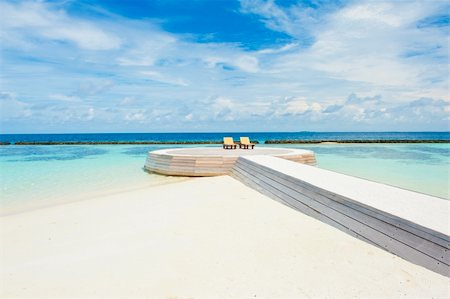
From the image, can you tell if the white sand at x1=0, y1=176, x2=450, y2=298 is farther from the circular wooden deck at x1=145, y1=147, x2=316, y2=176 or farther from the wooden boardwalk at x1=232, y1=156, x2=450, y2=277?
the circular wooden deck at x1=145, y1=147, x2=316, y2=176

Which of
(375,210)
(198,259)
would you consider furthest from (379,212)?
(198,259)

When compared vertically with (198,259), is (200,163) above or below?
above

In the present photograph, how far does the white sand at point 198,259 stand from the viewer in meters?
3.11

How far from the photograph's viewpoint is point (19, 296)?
123 inches

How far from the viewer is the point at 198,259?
148 inches

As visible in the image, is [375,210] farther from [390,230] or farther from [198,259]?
[198,259]

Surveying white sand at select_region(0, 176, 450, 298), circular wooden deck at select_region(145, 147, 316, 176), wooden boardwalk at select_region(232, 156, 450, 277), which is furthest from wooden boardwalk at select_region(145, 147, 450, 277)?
circular wooden deck at select_region(145, 147, 316, 176)

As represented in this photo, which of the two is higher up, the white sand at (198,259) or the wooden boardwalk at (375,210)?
the wooden boardwalk at (375,210)

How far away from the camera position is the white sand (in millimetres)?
3113

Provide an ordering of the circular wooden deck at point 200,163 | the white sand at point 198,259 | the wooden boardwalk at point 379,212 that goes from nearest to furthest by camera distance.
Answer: the white sand at point 198,259 → the wooden boardwalk at point 379,212 → the circular wooden deck at point 200,163

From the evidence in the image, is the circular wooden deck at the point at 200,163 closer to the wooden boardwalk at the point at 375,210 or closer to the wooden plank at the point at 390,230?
the wooden boardwalk at the point at 375,210

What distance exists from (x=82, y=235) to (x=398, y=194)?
495 cm

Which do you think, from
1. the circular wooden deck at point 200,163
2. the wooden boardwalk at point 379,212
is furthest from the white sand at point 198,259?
the circular wooden deck at point 200,163

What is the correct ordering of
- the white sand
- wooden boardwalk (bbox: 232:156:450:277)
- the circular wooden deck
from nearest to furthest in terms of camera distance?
the white sand → wooden boardwalk (bbox: 232:156:450:277) → the circular wooden deck
